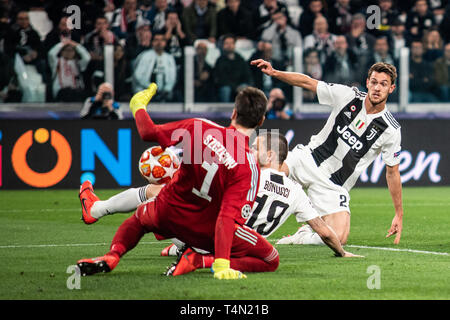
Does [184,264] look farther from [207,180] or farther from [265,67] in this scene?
[265,67]

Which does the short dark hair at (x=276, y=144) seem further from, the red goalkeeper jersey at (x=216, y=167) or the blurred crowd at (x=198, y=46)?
the blurred crowd at (x=198, y=46)

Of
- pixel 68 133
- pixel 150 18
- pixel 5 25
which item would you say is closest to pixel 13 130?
pixel 68 133

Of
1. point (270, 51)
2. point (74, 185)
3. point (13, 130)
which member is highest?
point (270, 51)

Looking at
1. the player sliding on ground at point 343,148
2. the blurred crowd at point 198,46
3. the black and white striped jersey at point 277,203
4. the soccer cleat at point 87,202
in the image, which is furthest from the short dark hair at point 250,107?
the blurred crowd at point 198,46

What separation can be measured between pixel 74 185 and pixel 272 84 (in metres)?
4.01

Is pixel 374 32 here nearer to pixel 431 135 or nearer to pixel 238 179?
pixel 431 135

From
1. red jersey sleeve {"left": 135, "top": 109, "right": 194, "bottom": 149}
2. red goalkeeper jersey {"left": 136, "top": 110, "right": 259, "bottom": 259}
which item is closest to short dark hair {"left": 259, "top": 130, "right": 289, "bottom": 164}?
red goalkeeper jersey {"left": 136, "top": 110, "right": 259, "bottom": 259}

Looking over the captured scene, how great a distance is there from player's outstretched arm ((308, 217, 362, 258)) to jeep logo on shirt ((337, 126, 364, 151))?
1.77 metres

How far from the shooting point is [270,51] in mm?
16344

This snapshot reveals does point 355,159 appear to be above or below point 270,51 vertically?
below

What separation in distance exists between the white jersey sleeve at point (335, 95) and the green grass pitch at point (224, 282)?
1441mm

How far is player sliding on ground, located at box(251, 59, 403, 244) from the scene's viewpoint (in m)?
8.76

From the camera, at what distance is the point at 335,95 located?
30.0ft

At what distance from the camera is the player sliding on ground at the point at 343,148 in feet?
28.7
